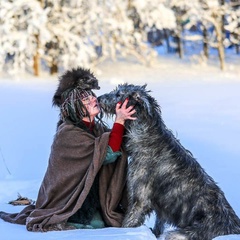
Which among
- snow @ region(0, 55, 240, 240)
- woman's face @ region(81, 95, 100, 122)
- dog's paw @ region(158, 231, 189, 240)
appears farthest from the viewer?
snow @ region(0, 55, 240, 240)

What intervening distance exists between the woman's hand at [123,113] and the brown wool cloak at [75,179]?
181 millimetres

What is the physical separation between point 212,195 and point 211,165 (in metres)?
4.33

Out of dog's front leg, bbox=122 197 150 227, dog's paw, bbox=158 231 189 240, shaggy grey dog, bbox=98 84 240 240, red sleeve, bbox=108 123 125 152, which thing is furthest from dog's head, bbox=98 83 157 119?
dog's paw, bbox=158 231 189 240

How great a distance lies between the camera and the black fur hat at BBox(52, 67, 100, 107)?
216 inches

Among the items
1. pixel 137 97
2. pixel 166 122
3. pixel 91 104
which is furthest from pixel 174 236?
pixel 166 122

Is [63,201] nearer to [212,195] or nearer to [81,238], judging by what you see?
[81,238]

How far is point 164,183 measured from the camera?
16.7ft

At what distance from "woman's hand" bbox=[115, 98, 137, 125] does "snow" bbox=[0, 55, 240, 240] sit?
0.86 metres

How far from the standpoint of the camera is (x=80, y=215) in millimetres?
5473

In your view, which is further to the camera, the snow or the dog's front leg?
the snow

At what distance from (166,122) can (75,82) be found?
717cm

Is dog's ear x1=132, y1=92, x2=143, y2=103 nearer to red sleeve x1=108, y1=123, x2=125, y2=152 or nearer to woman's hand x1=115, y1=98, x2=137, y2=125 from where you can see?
woman's hand x1=115, y1=98, x2=137, y2=125

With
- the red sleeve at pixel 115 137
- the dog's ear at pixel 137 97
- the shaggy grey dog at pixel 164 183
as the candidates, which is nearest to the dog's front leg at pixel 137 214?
the shaggy grey dog at pixel 164 183

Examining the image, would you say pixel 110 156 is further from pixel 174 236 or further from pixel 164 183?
pixel 174 236
